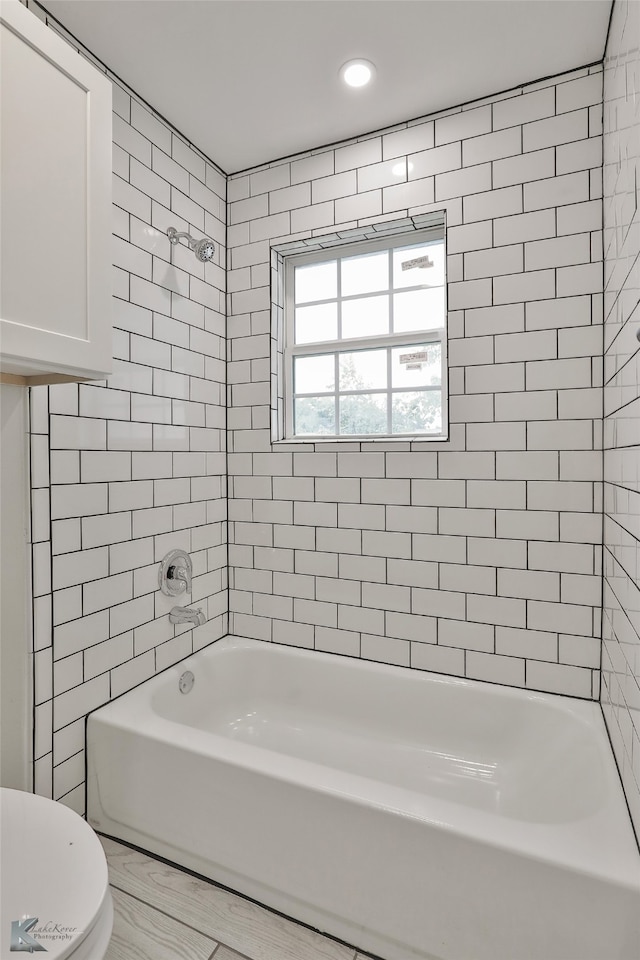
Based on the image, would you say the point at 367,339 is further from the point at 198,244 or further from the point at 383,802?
the point at 383,802

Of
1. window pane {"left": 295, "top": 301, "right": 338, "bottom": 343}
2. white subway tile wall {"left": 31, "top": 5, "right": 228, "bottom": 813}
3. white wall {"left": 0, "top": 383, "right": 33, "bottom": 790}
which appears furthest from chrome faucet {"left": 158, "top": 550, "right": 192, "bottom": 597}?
window pane {"left": 295, "top": 301, "right": 338, "bottom": 343}

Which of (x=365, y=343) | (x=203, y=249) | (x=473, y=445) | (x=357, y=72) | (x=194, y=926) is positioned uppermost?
(x=357, y=72)

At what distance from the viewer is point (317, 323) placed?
2.45 metres

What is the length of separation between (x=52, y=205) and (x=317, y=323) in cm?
141

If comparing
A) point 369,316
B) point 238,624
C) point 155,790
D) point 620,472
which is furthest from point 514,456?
point 155,790

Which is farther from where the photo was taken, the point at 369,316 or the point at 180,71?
the point at 369,316

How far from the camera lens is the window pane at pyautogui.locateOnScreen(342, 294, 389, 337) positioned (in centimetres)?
230

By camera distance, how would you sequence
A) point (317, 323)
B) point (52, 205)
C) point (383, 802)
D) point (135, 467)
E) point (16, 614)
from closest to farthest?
1. point (52, 205)
2. point (383, 802)
3. point (16, 614)
4. point (135, 467)
5. point (317, 323)

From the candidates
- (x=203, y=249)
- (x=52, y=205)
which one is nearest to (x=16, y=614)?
(x=52, y=205)

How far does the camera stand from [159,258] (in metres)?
2.05

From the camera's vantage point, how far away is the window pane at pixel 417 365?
2200mm

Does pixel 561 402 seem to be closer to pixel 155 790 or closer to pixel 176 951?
pixel 155 790

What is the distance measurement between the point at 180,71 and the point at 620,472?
2.04m

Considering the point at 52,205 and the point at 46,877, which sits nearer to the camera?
the point at 46,877
